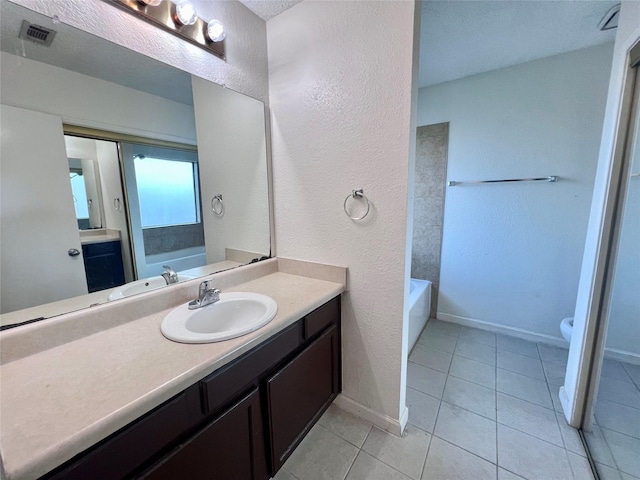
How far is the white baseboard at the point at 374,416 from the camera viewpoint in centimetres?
144

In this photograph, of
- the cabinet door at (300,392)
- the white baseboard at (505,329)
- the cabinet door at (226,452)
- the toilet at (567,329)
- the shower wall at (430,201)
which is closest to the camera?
the cabinet door at (226,452)

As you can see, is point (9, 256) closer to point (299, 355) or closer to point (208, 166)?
point (208, 166)

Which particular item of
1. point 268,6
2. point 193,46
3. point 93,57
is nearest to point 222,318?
point 93,57

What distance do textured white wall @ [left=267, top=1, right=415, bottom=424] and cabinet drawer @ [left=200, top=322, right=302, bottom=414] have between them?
494 millimetres

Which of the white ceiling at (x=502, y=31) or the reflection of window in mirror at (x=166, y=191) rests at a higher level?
the white ceiling at (x=502, y=31)

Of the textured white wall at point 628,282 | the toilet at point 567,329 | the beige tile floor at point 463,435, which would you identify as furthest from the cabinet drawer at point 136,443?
the toilet at point 567,329

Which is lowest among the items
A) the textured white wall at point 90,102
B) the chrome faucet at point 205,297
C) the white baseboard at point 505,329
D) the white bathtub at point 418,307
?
the white baseboard at point 505,329

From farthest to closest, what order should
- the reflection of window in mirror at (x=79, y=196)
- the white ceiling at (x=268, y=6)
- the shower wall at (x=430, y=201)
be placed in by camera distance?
the shower wall at (x=430, y=201) < the white ceiling at (x=268, y=6) < the reflection of window in mirror at (x=79, y=196)

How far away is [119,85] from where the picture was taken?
1.07m

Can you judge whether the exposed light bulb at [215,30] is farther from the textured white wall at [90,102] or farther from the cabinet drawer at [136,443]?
the cabinet drawer at [136,443]

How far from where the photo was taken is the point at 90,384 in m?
0.69

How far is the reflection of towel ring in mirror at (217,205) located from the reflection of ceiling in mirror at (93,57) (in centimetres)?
48

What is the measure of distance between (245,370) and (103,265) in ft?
2.37

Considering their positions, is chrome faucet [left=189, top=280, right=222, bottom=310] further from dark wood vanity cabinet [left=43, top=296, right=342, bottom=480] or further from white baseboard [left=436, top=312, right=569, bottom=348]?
white baseboard [left=436, top=312, right=569, bottom=348]
